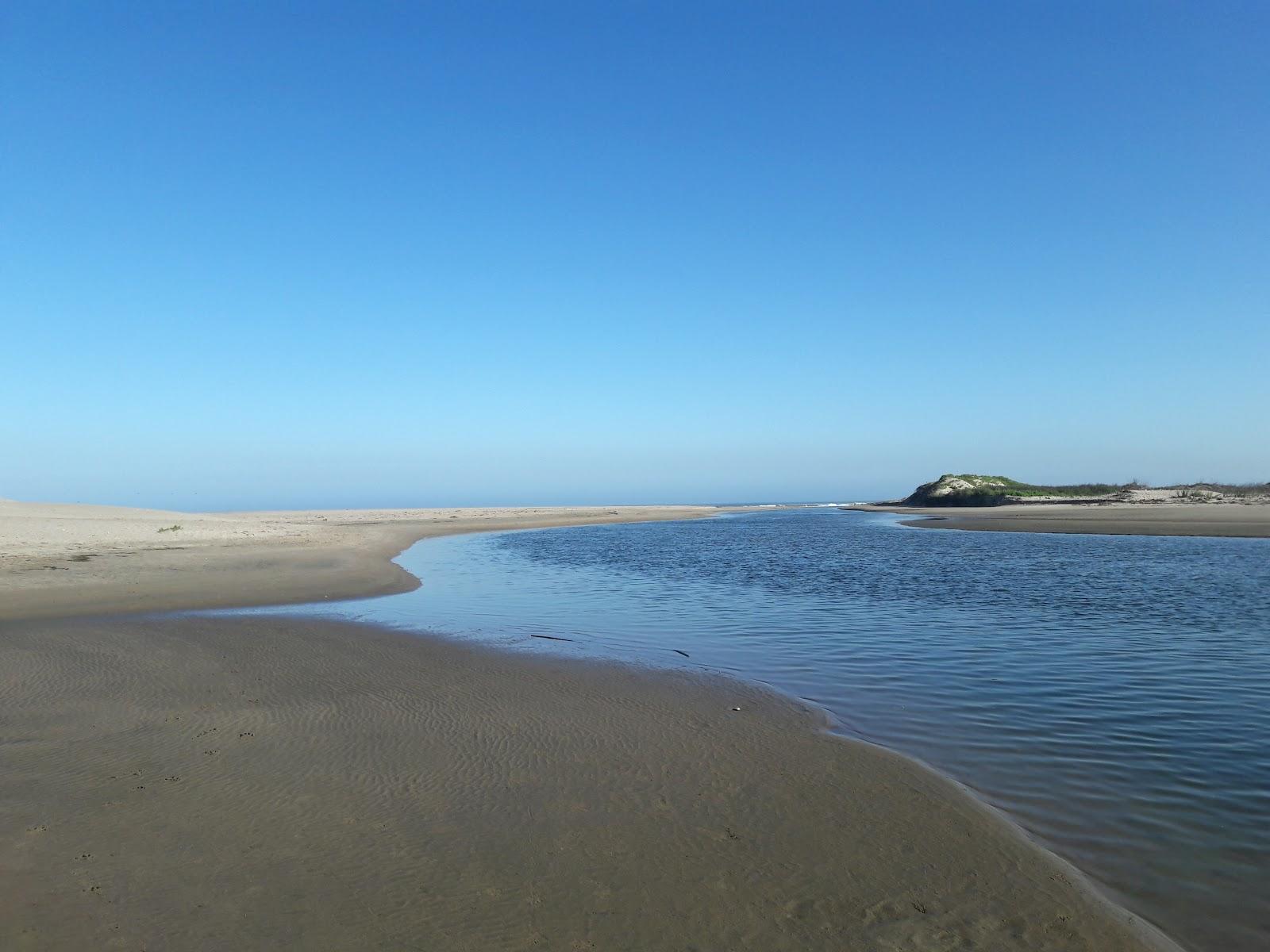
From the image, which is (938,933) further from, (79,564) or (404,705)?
(79,564)

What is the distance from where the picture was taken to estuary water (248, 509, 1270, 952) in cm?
612

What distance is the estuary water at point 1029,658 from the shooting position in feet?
20.1

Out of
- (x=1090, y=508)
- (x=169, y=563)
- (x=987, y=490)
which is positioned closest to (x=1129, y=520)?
(x=1090, y=508)

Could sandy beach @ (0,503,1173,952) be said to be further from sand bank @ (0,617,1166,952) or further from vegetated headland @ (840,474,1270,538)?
vegetated headland @ (840,474,1270,538)

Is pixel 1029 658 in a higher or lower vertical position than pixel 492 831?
higher

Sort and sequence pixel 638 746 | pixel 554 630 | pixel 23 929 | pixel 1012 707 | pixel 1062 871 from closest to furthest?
pixel 23 929
pixel 1062 871
pixel 638 746
pixel 1012 707
pixel 554 630

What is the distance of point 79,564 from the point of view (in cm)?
2377

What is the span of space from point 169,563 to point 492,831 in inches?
934

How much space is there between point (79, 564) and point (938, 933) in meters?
27.3

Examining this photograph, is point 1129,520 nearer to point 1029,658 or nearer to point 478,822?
point 1029,658

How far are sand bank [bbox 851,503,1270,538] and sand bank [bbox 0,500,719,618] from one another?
3811 centimetres

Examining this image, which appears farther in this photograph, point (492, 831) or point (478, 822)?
point (478, 822)

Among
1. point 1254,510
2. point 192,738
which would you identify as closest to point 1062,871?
point 192,738

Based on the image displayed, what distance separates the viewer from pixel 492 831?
246 inches
